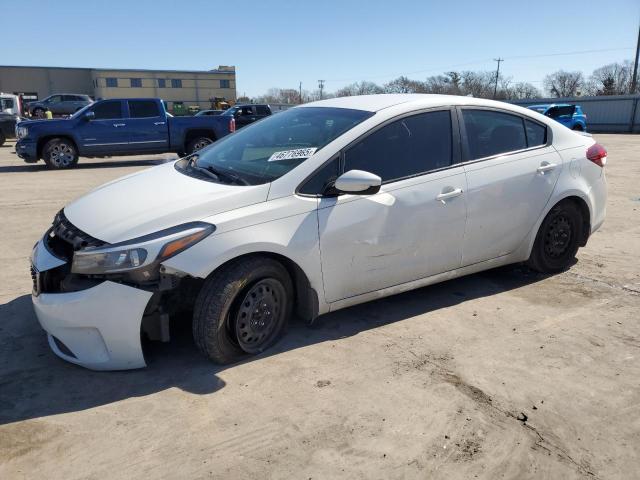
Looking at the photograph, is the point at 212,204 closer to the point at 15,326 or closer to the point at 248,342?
the point at 248,342

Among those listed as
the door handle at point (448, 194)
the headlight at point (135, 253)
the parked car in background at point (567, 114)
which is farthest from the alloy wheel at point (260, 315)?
the parked car in background at point (567, 114)

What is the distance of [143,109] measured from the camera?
14.5 meters

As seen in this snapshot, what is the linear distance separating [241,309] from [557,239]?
10.4 ft

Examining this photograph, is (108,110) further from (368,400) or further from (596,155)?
(368,400)

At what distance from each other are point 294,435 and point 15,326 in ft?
8.21

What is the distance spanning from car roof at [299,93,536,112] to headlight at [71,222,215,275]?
1.75 m

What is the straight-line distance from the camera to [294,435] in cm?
265

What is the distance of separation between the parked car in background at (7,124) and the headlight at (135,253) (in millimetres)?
19631

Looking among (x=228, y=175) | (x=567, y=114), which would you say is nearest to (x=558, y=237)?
(x=228, y=175)

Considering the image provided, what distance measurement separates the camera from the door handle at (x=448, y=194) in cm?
386

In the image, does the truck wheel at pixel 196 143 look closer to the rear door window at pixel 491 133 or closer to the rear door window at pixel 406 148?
the rear door window at pixel 491 133

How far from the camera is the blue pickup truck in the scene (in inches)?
519

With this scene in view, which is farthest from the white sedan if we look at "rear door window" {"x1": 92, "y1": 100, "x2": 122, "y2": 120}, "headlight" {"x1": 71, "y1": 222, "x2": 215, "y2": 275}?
"rear door window" {"x1": 92, "y1": 100, "x2": 122, "y2": 120}

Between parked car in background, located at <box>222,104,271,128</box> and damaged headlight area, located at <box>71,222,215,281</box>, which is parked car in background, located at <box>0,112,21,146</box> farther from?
damaged headlight area, located at <box>71,222,215,281</box>
